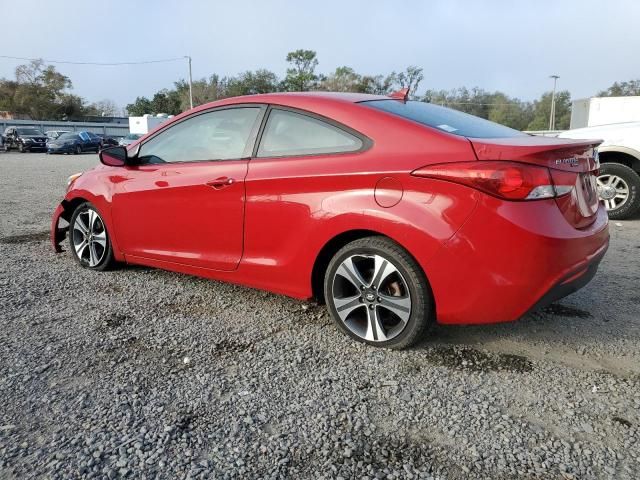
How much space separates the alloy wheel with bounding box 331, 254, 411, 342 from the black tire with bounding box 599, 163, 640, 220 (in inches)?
201

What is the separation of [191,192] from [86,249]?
1.66 m

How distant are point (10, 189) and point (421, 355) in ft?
36.9

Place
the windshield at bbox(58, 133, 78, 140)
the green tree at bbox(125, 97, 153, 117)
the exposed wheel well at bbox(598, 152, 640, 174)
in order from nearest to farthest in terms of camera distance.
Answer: the exposed wheel well at bbox(598, 152, 640, 174)
the windshield at bbox(58, 133, 78, 140)
the green tree at bbox(125, 97, 153, 117)

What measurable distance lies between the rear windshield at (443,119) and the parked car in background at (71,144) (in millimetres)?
34338

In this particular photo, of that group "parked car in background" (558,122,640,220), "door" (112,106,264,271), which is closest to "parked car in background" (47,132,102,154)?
"door" (112,106,264,271)

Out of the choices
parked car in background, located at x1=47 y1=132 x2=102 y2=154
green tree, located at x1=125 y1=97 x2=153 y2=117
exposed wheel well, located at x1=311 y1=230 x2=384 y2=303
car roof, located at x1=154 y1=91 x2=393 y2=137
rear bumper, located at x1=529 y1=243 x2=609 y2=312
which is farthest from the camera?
green tree, located at x1=125 y1=97 x2=153 y2=117

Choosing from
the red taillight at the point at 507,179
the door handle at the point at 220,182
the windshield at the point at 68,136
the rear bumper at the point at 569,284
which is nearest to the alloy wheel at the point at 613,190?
the rear bumper at the point at 569,284

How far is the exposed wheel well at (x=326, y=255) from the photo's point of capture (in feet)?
10.2

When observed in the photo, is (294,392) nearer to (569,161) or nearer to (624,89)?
(569,161)

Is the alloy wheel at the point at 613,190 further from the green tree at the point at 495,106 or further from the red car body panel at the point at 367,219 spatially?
the green tree at the point at 495,106

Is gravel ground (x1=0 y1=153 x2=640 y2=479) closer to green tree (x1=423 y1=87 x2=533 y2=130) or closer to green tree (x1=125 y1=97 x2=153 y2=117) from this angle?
green tree (x1=423 y1=87 x2=533 y2=130)

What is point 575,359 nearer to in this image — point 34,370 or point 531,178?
point 531,178

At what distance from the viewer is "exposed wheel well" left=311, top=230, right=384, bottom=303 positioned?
312 cm

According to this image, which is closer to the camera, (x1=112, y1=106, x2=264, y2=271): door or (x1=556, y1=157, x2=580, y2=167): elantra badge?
(x1=556, y1=157, x2=580, y2=167): elantra badge
